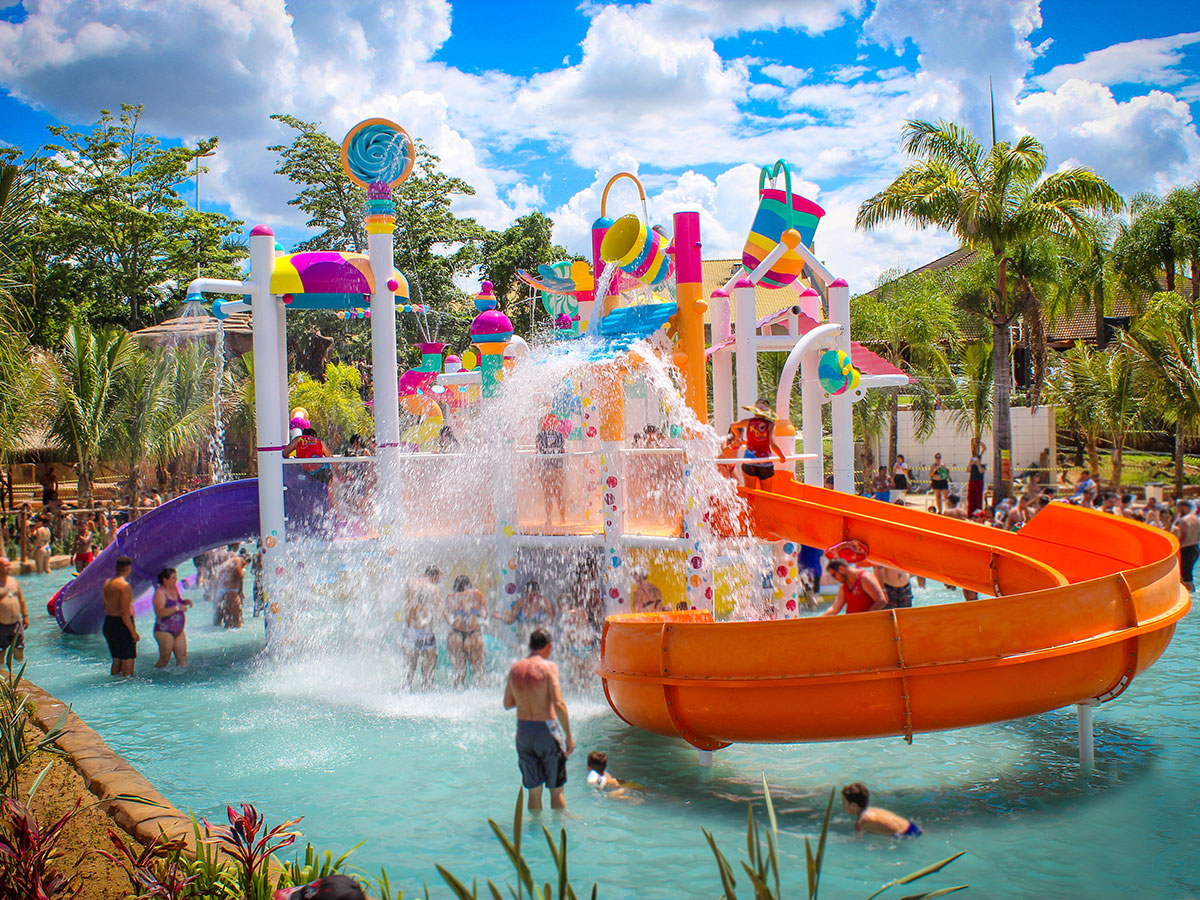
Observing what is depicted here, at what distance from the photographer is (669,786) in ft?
24.4

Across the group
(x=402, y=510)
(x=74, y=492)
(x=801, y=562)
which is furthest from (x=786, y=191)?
(x=74, y=492)

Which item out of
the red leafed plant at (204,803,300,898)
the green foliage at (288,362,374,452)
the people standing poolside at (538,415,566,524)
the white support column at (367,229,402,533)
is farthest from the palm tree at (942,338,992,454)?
the red leafed plant at (204,803,300,898)

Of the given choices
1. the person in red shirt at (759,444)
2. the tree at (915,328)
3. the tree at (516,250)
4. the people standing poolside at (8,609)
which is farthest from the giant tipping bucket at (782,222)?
the tree at (516,250)

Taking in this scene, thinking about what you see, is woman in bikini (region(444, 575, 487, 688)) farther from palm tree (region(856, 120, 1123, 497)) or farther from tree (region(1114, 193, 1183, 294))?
tree (region(1114, 193, 1183, 294))

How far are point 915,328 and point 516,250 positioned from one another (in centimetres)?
1485

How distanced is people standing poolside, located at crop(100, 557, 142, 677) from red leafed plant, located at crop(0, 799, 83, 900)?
7.46 meters

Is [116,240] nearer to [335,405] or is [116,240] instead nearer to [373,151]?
[335,405]

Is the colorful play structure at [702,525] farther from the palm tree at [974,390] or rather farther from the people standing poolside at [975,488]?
the palm tree at [974,390]

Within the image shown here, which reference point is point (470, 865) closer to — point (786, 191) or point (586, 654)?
point (586, 654)

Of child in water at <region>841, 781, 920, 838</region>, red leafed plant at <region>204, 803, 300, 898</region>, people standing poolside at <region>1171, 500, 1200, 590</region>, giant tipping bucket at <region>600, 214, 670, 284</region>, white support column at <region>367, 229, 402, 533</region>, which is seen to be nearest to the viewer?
red leafed plant at <region>204, 803, 300, 898</region>

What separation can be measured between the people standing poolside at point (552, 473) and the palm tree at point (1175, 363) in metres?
15.4

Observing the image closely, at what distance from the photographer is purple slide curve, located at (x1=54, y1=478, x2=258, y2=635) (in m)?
12.5

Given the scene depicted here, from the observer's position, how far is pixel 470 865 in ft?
20.3

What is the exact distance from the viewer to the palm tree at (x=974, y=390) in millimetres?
26281
